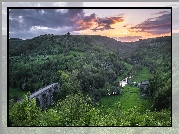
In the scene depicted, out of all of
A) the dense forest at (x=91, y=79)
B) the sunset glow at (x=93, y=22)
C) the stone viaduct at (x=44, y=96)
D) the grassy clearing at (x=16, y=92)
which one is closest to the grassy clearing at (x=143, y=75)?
the dense forest at (x=91, y=79)

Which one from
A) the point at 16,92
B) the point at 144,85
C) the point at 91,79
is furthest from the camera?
the point at 91,79

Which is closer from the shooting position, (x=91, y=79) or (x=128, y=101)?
(x=128, y=101)

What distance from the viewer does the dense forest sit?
846 centimetres

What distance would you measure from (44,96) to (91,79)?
1.30 metres

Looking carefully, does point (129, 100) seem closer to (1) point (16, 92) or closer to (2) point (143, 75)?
(2) point (143, 75)

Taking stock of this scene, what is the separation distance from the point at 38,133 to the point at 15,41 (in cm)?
239

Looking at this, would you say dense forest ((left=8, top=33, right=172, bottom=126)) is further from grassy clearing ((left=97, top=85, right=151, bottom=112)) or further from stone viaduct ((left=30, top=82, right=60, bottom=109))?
stone viaduct ((left=30, top=82, right=60, bottom=109))

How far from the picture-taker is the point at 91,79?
8.83 m

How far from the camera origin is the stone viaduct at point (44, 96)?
8617 millimetres

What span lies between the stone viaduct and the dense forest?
0.36ft

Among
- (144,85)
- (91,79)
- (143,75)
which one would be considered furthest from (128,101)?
(91,79)

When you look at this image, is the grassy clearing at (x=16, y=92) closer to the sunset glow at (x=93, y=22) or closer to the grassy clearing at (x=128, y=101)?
the sunset glow at (x=93, y=22)

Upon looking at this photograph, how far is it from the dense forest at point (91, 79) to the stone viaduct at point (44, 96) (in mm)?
109

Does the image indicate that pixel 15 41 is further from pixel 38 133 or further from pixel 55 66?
pixel 38 133
